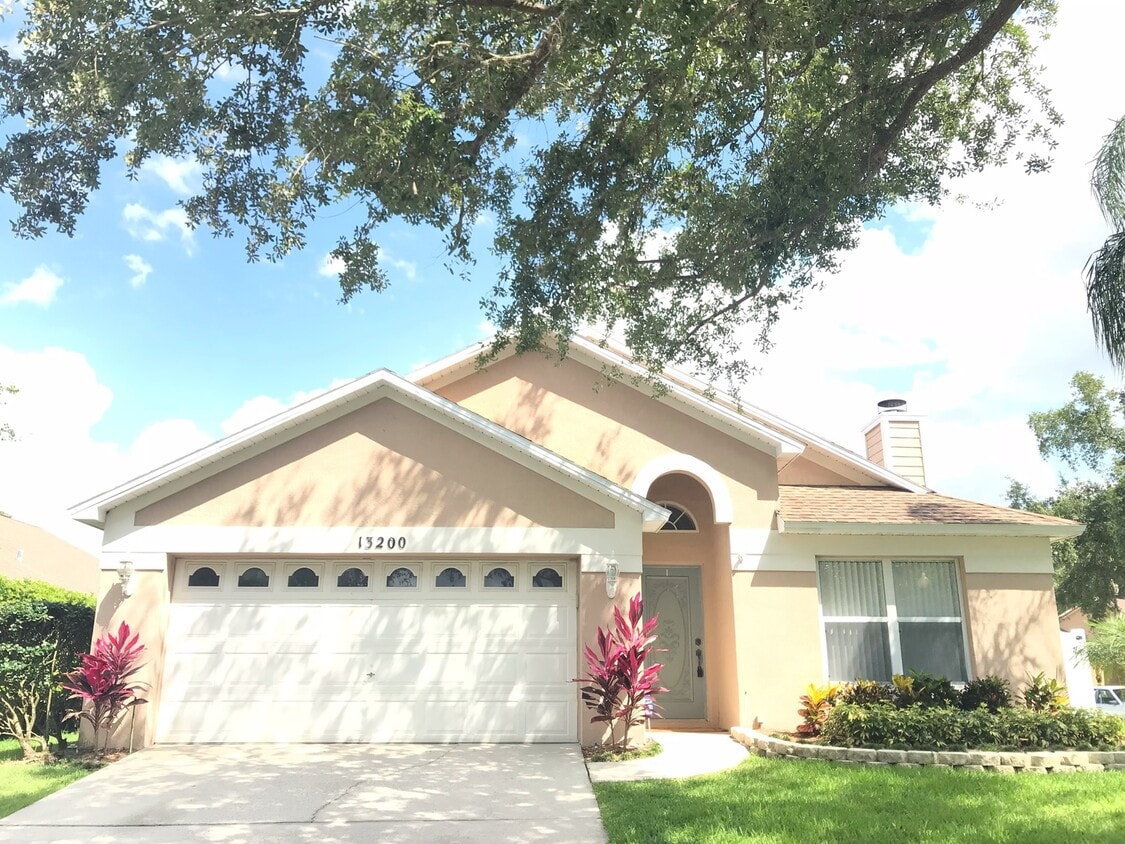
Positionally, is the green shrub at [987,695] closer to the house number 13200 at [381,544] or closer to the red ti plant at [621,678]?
the red ti plant at [621,678]

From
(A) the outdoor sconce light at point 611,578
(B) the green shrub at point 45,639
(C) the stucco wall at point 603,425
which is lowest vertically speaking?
(B) the green shrub at point 45,639

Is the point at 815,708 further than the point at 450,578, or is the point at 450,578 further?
the point at 450,578

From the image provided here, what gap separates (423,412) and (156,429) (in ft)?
210

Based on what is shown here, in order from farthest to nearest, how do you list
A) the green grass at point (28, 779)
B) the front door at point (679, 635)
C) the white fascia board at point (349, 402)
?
the front door at point (679, 635)
the white fascia board at point (349, 402)
the green grass at point (28, 779)

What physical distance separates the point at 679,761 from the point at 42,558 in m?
32.5

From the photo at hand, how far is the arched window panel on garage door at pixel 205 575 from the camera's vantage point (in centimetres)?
1198

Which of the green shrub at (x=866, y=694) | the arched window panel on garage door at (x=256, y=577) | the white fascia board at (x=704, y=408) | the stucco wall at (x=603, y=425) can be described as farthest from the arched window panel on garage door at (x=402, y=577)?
the green shrub at (x=866, y=694)

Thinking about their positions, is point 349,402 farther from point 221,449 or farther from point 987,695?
point 987,695

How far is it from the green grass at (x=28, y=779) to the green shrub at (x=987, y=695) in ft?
38.2

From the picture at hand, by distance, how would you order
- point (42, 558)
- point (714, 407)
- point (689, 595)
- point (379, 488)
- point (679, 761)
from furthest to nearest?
point (42, 558) < point (689, 595) < point (714, 407) < point (379, 488) < point (679, 761)

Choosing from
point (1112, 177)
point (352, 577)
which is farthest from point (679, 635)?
point (1112, 177)

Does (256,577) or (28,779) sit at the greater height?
(256,577)

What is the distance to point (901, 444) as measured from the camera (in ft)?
55.3

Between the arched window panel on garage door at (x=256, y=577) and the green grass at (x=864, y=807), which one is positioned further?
the arched window panel on garage door at (x=256, y=577)
